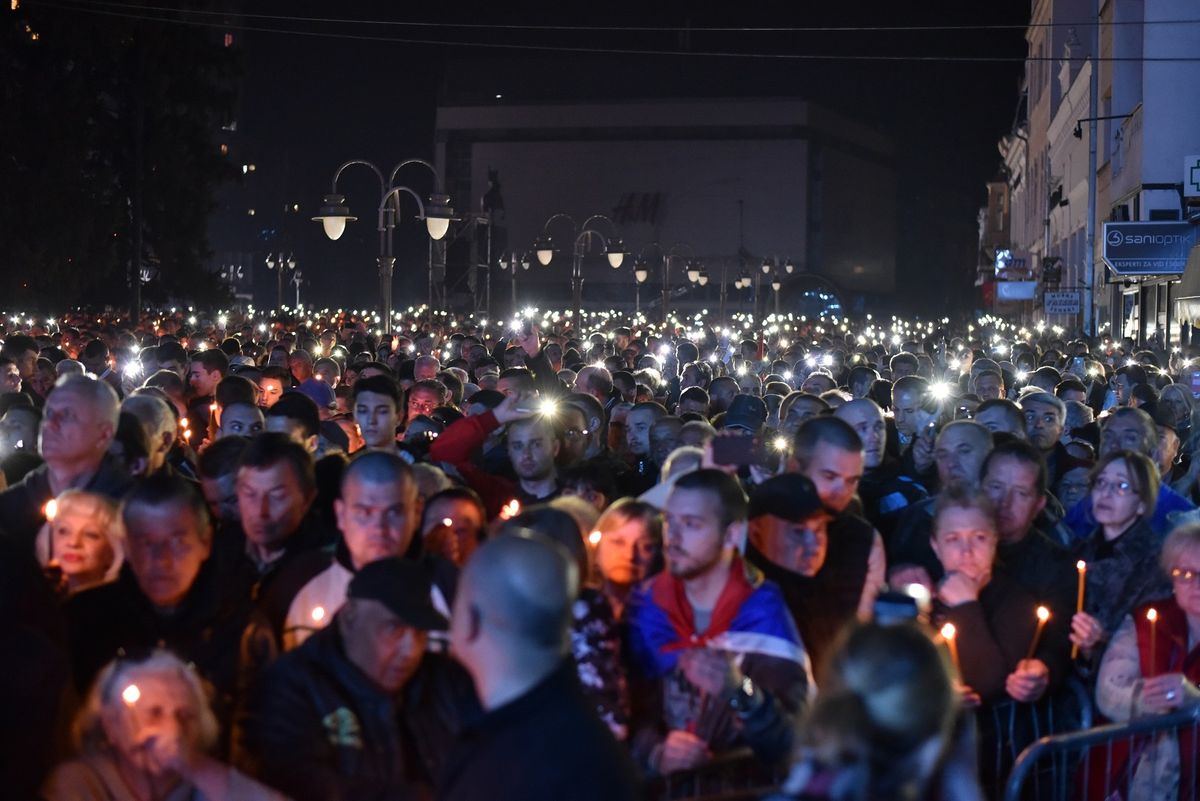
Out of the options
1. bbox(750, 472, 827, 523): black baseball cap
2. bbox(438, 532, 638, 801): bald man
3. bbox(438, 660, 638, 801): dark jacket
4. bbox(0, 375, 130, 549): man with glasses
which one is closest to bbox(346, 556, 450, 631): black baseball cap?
bbox(438, 532, 638, 801): bald man

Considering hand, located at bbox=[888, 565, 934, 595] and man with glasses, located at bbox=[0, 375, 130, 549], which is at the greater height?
man with glasses, located at bbox=[0, 375, 130, 549]

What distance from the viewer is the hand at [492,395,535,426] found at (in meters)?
9.07

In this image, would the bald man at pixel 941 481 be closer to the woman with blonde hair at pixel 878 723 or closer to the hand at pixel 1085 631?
the hand at pixel 1085 631

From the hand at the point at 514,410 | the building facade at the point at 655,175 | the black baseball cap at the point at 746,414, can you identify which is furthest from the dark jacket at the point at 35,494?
the building facade at the point at 655,175

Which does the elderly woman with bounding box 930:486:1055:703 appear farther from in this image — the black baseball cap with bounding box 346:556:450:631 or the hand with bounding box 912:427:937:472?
the hand with bounding box 912:427:937:472

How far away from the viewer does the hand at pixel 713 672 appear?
14.8 feet

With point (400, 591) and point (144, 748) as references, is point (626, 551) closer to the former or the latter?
point (400, 591)

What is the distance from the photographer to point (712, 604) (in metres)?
5.30

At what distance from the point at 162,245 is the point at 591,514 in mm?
39819

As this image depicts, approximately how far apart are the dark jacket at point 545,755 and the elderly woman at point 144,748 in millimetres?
1007

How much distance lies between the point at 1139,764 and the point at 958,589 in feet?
2.96

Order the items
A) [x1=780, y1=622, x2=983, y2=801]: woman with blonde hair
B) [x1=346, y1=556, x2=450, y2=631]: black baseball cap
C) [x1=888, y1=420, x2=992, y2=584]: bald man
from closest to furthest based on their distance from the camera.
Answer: [x1=780, y1=622, x2=983, y2=801]: woman with blonde hair, [x1=346, y1=556, x2=450, y2=631]: black baseball cap, [x1=888, y1=420, x2=992, y2=584]: bald man

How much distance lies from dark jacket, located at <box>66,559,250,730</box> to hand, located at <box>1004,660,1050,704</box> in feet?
8.41

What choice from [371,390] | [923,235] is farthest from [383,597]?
[923,235]
